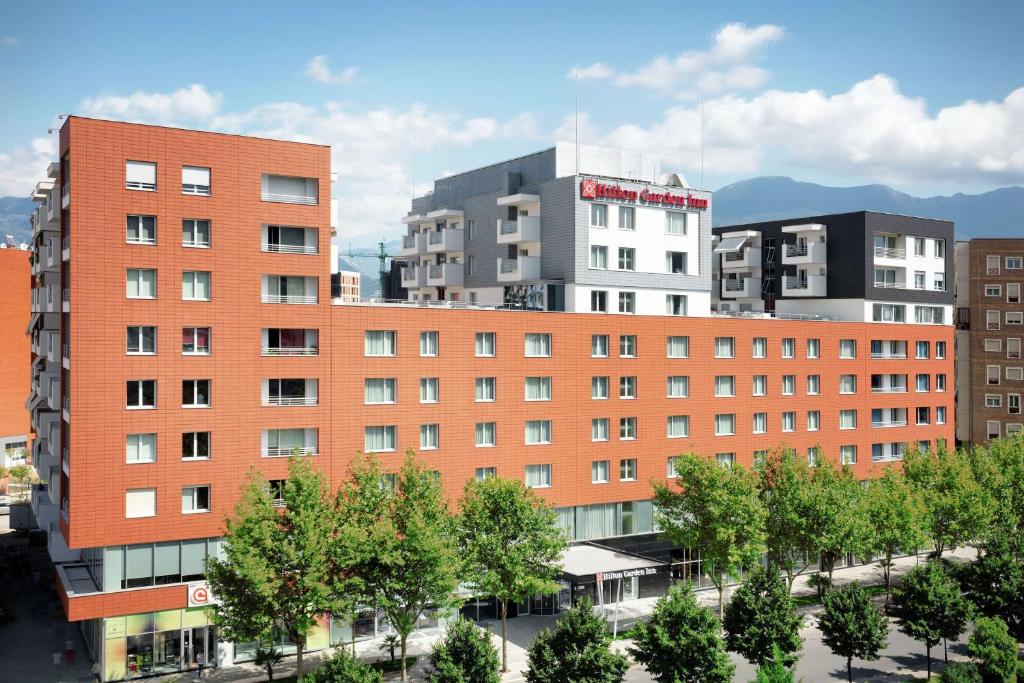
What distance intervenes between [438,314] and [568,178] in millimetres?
15453

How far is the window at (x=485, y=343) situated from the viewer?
55.3 meters

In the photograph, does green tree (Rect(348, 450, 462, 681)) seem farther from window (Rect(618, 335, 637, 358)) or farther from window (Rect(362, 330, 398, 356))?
window (Rect(618, 335, 637, 358))

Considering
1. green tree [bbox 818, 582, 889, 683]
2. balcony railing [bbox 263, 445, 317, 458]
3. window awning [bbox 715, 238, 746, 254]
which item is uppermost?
window awning [bbox 715, 238, 746, 254]

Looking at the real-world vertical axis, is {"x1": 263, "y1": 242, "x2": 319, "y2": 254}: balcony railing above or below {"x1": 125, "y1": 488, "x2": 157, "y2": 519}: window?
above

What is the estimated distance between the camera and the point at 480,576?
157 feet

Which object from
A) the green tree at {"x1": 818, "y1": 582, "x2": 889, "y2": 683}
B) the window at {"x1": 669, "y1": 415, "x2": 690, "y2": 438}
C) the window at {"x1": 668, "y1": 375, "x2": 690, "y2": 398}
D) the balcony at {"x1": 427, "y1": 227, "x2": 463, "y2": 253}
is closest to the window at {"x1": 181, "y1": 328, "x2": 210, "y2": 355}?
the balcony at {"x1": 427, "y1": 227, "x2": 463, "y2": 253}

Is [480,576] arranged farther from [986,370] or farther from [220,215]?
[986,370]

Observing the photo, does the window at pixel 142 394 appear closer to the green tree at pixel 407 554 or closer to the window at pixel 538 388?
the green tree at pixel 407 554

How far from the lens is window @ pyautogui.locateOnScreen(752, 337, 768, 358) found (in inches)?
2621

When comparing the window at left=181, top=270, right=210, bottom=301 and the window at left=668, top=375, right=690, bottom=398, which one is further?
the window at left=668, top=375, right=690, bottom=398

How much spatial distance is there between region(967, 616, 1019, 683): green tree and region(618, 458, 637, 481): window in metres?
22.5

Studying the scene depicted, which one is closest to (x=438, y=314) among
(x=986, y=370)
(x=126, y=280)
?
(x=126, y=280)

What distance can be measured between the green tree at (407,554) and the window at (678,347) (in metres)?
22.9

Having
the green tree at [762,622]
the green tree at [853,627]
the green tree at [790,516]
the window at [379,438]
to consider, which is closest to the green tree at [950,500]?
the green tree at [790,516]
